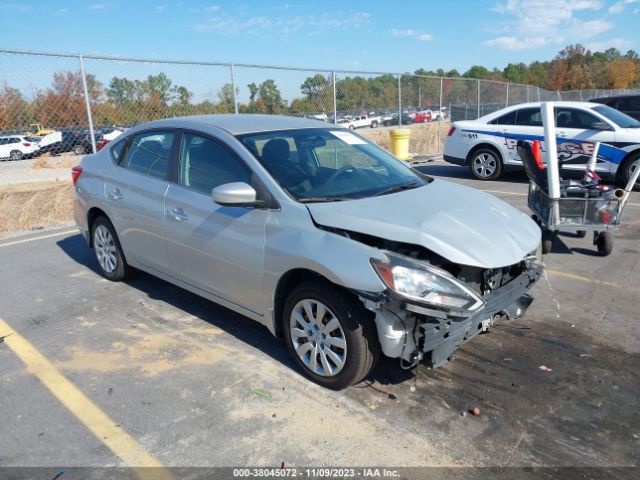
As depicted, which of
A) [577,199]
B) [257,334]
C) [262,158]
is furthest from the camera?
[577,199]

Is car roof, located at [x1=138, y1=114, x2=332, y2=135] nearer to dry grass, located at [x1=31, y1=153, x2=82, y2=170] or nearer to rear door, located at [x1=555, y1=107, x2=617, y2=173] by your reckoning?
rear door, located at [x1=555, y1=107, x2=617, y2=173]

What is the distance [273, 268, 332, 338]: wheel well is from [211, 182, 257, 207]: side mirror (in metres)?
0.57

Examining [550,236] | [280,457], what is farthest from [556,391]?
[550,236]

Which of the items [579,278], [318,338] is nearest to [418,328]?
[318,338]

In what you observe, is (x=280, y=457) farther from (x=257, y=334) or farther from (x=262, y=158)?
(x=262, y=158)

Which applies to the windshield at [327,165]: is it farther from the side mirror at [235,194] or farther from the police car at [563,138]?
the police car at [563,138]

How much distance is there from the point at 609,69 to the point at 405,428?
295 feet

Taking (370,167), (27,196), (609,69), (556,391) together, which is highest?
(609,69)

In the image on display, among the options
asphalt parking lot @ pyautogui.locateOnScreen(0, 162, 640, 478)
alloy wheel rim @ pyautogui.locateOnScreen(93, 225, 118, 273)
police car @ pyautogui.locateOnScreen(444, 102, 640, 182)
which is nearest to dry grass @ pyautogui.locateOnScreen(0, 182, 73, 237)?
alloy wheel rim @ pyautogui.locateOnScreen(93, 225, 118, 273)

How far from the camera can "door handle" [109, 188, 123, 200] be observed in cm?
492

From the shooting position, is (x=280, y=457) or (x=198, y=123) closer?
(x=280, y=457)

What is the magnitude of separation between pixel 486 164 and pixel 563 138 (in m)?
1.65

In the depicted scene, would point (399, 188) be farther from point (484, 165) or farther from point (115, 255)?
point (484, 165)

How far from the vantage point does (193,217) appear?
408 cm
